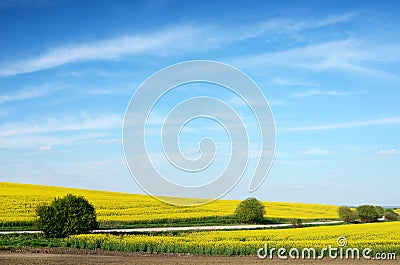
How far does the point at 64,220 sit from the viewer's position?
109ft

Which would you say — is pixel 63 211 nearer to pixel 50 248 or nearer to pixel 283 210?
pixel 50 248

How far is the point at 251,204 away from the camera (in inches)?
2069

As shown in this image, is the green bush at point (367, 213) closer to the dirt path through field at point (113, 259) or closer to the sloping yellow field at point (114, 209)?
the sloping yellow field at point (114, 209)

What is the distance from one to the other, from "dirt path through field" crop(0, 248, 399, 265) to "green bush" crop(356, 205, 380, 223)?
38.3 metres

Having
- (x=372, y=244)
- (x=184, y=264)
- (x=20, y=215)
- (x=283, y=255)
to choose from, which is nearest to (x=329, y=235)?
(x=372, y=244)

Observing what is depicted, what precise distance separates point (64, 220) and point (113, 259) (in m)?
11.4

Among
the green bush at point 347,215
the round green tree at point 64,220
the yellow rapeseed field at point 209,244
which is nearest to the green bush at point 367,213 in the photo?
the green bush at point 347,215

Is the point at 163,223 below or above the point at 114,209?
below

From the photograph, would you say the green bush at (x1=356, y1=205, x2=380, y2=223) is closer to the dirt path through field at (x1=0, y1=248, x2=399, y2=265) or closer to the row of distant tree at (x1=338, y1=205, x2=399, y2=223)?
the row of distant tree at (x1=338, y1=205, x2=399, y2=223)

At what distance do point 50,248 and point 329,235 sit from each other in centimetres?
1789

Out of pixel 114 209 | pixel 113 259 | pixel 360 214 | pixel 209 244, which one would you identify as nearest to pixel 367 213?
pixel 360 214

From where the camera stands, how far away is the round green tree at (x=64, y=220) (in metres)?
33.2

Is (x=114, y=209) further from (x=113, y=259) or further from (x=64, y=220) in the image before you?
(x=113, y=259)

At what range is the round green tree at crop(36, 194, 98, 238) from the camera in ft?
109
